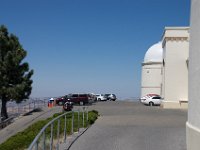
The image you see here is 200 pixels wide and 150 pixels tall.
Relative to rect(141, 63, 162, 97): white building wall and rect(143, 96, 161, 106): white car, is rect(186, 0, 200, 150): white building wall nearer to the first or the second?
rect(143, 96, 161, 106): white car

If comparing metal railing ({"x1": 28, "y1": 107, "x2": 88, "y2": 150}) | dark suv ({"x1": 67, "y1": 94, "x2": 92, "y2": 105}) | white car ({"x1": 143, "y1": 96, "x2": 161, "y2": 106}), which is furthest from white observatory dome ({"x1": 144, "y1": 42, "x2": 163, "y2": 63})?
metal railing ({"x1": 28, "y1": 107, "x2": 88, "y2": 150})

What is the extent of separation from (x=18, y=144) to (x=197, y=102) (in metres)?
7.19

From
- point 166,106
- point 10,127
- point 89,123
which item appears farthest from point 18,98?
point 89,123

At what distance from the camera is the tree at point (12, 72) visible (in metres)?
36.9

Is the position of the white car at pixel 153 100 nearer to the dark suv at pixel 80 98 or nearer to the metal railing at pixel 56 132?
the dark suv at pixel 80 98

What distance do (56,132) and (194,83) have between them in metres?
5.32

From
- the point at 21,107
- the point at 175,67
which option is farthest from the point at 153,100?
the point at 21,107

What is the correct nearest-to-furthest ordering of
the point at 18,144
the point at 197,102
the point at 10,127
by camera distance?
the point at 197,102
the point at 18,144
the point at 10,127

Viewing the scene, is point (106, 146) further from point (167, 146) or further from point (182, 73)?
point (182, 73)

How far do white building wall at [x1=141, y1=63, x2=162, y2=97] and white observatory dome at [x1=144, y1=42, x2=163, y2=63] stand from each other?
27.1 inches

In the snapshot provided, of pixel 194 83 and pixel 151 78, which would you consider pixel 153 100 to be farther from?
pixel 194 83

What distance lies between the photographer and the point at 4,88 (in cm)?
3666

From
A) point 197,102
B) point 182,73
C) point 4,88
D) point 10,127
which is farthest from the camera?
point 182,73

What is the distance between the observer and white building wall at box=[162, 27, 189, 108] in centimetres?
4012
